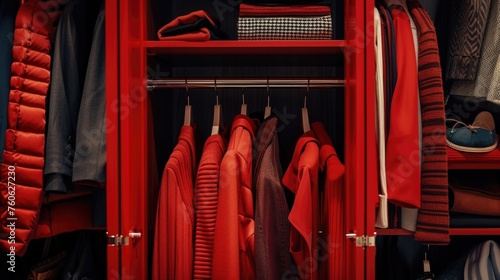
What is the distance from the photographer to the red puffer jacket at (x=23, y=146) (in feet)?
4.46

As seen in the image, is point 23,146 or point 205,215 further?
point 205,215

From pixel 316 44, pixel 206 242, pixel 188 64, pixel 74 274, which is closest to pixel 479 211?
pixel 316 44

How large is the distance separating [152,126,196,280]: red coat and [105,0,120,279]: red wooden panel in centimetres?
15

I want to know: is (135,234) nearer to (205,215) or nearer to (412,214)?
(205,215)

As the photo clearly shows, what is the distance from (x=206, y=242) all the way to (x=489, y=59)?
1.10 m

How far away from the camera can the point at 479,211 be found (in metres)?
1.57

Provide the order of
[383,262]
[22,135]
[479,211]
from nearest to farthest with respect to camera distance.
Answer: [22,135], [479,211], [383,262]

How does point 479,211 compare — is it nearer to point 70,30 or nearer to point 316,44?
point 316,44

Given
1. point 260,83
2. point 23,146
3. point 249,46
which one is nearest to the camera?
point 23,146

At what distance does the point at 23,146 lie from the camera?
1.37 m

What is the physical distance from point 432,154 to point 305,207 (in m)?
0.42

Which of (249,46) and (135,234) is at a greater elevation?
(249,46)

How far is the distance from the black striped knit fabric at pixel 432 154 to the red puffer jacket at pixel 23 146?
117 centimetres

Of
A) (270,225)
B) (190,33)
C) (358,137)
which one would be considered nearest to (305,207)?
(270,225)
